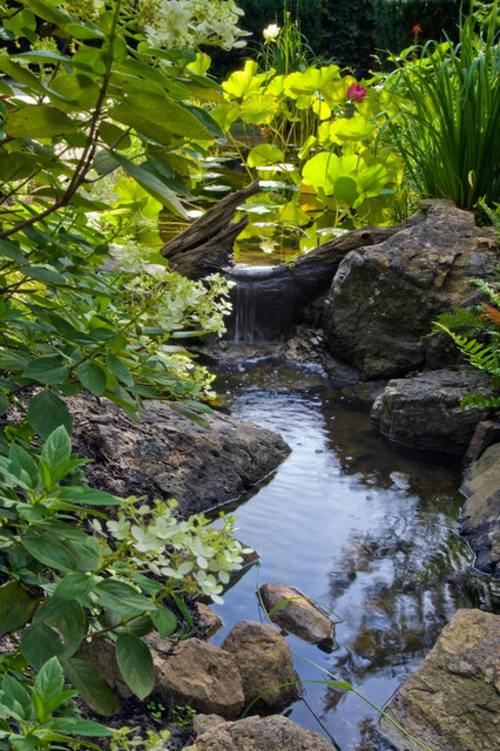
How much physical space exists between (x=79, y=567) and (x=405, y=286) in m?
4.42

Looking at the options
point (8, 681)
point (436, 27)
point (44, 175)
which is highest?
point (436, 27)

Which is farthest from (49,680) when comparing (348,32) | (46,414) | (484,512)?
(348,32)

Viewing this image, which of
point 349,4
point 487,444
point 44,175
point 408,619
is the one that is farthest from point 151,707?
point 349,4

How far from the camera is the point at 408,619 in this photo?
117 inches

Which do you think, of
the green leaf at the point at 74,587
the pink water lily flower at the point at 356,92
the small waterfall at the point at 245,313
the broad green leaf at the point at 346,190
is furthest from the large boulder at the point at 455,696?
the pink water lily flower at the point at 356,92

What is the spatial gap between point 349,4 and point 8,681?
1783cm

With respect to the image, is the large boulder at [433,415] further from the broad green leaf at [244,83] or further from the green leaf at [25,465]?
the broad green leaf at [244,83]

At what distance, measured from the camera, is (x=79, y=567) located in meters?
1.15

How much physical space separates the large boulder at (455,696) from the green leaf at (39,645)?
150 centimetres

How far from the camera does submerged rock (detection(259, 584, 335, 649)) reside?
285cm

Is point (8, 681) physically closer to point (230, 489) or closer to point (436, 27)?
point (230, 489)

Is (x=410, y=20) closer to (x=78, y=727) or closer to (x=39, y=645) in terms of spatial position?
(x=39, y=645)

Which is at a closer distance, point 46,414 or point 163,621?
point 163,621

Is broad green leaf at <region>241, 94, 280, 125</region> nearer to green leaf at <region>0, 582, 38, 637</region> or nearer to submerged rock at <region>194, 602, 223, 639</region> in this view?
submerged rock at <region>194, 602, 223, 639</region>
